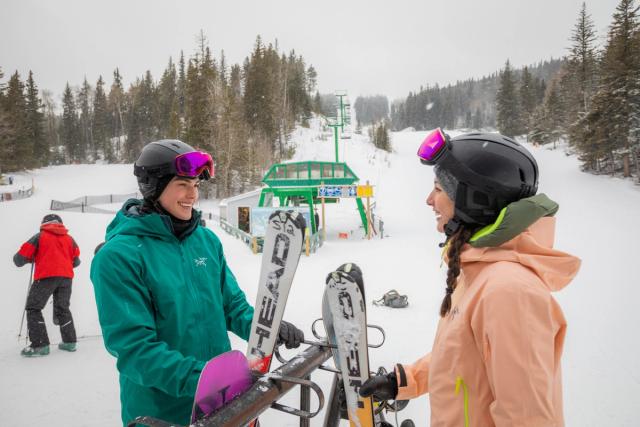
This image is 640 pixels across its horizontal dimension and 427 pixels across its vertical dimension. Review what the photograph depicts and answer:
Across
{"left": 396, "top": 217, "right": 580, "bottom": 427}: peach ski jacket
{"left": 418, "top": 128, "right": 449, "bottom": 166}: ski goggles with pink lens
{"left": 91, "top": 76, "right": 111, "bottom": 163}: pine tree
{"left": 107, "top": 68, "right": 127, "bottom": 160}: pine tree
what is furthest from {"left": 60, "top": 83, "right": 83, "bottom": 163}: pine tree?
{"left": 396, "top": 217, "right": 580, "bottom": 427}: peach ski jacket

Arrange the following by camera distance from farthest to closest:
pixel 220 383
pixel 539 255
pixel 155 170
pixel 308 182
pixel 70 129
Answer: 1. pixel 70 129
2. pixel 308 182
3. pixel 155 170
4. pixel 220 383
5. pixel 539 255

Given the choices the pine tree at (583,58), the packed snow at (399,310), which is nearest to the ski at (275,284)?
the packed snow at (399,310)

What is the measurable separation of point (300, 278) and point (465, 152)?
8417mm

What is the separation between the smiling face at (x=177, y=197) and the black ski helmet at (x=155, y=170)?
32 mm

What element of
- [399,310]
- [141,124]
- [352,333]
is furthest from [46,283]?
[141,124]

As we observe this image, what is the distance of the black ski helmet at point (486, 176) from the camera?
1375 mm

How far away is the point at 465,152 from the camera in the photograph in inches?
57.2

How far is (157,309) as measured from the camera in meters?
1.85

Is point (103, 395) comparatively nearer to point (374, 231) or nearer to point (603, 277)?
point (603, 277)

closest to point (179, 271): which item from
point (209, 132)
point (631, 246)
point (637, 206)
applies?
point (631, 246)

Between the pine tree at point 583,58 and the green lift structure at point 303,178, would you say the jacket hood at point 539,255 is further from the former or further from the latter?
the pine tree at point 583,58

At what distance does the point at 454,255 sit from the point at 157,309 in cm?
150

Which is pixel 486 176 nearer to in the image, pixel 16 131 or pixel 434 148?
pixel 434 148

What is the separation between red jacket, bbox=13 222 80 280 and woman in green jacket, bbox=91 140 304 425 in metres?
3.84
